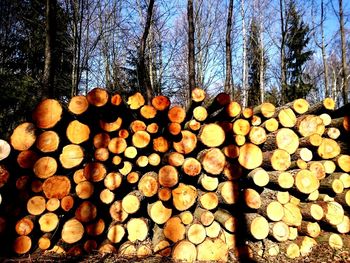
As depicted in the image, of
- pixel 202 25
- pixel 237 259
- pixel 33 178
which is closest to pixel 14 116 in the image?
pixel 33 178

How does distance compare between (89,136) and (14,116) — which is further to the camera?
(14,116)

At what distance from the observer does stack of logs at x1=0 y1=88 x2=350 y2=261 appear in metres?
3.97

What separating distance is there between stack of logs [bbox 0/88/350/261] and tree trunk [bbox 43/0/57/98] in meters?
3.82

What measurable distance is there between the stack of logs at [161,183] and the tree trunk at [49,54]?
382 centimetres

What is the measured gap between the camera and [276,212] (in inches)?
157

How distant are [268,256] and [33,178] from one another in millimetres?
3235

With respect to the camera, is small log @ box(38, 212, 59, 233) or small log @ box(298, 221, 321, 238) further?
small log @ box(298, 221, 321, 238)

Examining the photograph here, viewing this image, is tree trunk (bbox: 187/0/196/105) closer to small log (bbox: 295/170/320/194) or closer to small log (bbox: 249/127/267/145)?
small log (bbox: 249/127/267/145)

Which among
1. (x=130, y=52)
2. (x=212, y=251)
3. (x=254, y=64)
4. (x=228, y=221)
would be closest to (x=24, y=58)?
(x=130, y=52)

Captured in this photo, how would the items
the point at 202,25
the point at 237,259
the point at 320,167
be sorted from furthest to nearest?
the point at 202,25
the point at 320,167
the point at 237,259

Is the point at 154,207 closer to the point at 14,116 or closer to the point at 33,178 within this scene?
the point at 33,178

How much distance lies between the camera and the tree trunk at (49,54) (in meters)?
7.59

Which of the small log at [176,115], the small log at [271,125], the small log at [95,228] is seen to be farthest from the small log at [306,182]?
the small log at [95,228]

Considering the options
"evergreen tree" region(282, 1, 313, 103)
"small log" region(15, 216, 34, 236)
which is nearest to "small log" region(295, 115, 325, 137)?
"small log" region(15, 216, 34, 236)
